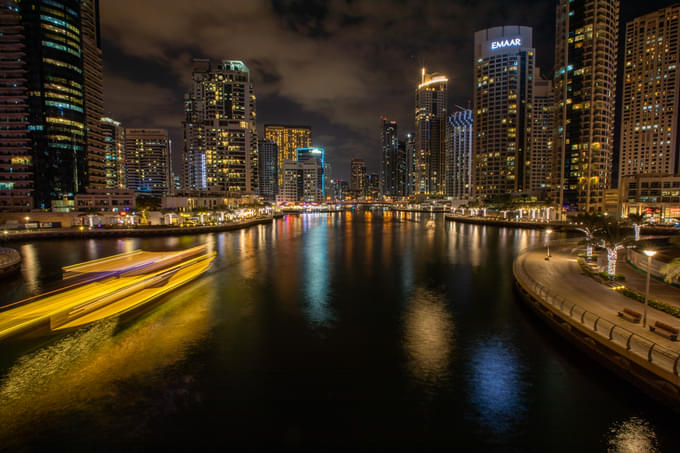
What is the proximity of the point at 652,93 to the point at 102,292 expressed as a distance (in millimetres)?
217979

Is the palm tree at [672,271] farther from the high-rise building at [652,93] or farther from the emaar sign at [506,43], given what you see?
the emaar sign at [506,43]

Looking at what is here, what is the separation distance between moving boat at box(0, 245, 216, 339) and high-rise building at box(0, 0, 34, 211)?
90532 millimetres

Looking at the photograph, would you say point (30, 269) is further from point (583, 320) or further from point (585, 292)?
point (585, 292)

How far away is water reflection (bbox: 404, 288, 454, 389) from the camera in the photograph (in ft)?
55.6

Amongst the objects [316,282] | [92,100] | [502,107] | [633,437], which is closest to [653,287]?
[633,437]

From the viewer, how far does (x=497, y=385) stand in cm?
1584

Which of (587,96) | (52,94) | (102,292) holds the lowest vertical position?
(102,292)

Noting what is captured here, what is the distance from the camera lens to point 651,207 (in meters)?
87.7

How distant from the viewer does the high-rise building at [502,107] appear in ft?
523

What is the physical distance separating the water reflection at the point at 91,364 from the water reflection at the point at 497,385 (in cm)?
1534

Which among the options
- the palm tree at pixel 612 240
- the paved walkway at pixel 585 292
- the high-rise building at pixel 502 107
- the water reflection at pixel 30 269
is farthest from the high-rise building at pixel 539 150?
the water reflection at pixel 30 269

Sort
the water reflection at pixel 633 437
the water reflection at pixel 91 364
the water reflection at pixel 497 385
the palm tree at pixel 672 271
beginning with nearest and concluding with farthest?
the water reflection at pixel 633 437 → the water reflection at pixel 497 385 → the water reflection at pixel 91 364 → the palm tree at pixel 672 271

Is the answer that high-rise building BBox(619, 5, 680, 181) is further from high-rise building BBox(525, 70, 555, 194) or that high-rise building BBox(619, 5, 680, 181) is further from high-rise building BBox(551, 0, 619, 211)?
high-rise building BBox(551, 0, 619, 211)

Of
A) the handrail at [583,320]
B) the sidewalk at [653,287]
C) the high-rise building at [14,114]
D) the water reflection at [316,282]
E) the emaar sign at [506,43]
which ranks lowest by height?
the water reflection at [316,282]
